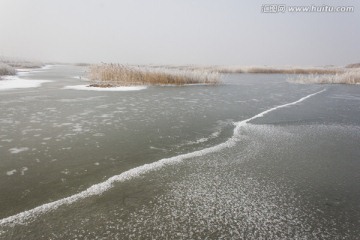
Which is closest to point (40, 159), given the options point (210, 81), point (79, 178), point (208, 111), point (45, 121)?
point (79, 178)

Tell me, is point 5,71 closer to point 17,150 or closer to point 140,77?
point 140,77

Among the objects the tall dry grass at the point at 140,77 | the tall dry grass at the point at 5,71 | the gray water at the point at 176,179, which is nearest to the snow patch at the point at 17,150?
the gray water at the point at 176,179

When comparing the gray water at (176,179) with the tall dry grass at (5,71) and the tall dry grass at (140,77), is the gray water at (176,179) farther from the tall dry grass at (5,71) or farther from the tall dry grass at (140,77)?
the tall dry grass at (5,71)

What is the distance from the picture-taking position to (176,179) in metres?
4.10

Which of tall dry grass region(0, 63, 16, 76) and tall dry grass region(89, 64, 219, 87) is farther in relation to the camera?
tall dry grass region(0, 63, 16, 76)

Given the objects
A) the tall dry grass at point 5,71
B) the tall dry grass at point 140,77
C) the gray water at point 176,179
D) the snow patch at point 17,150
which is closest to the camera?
the gray water at point 176,179

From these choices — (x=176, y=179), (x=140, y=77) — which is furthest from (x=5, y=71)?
(x=176, y=179)

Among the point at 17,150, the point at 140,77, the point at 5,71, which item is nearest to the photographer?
the point at 17,150

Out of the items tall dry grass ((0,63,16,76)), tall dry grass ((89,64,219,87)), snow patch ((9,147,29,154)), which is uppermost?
tall dry grass ((0,63,16,76))

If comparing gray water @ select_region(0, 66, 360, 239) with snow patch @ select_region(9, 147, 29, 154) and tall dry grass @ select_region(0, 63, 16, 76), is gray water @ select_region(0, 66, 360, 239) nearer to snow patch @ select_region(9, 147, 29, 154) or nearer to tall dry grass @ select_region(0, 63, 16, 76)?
snow patch @ select_region(9, 147, 29, 154)

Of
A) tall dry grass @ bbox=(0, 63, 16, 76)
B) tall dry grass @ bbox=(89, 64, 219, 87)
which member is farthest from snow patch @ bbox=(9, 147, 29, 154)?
tall dry grass @ bbox=(0, 63, 16, 76)

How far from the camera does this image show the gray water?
2.91 metres

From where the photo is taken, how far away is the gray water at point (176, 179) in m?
2.91

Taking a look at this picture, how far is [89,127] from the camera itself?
7070mm
